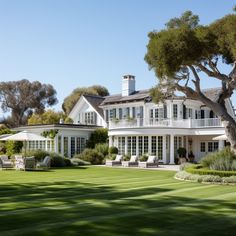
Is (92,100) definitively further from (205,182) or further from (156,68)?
Result: (205,182)

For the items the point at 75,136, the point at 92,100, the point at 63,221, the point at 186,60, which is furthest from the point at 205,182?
the point at 92,100

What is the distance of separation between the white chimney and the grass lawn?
31395 mm

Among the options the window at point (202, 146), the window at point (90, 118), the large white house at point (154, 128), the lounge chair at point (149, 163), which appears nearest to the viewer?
the lounge chair at point (149, 163)

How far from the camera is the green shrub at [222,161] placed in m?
20.0

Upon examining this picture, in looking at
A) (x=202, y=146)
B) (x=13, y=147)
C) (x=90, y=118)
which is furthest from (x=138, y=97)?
(x=13, y=147)

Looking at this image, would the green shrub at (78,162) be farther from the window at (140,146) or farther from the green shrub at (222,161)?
the green shrub at (222,161)

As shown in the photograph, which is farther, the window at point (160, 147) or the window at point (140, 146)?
the window at point (140, 146)

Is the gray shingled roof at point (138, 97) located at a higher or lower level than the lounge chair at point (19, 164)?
higher

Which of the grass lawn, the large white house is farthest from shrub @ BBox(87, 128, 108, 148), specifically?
the grass lawn

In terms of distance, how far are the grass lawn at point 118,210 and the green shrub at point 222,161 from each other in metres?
3.73

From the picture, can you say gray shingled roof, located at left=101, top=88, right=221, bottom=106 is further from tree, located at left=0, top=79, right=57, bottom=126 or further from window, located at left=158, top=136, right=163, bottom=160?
tree, located at left=0, top=79, right=57, bottom=126

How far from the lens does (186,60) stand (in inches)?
899

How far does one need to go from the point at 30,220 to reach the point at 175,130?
29.9 metres

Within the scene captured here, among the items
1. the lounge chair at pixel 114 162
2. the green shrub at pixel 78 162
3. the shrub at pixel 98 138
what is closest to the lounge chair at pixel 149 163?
the lounge chair at pixel 114 162
